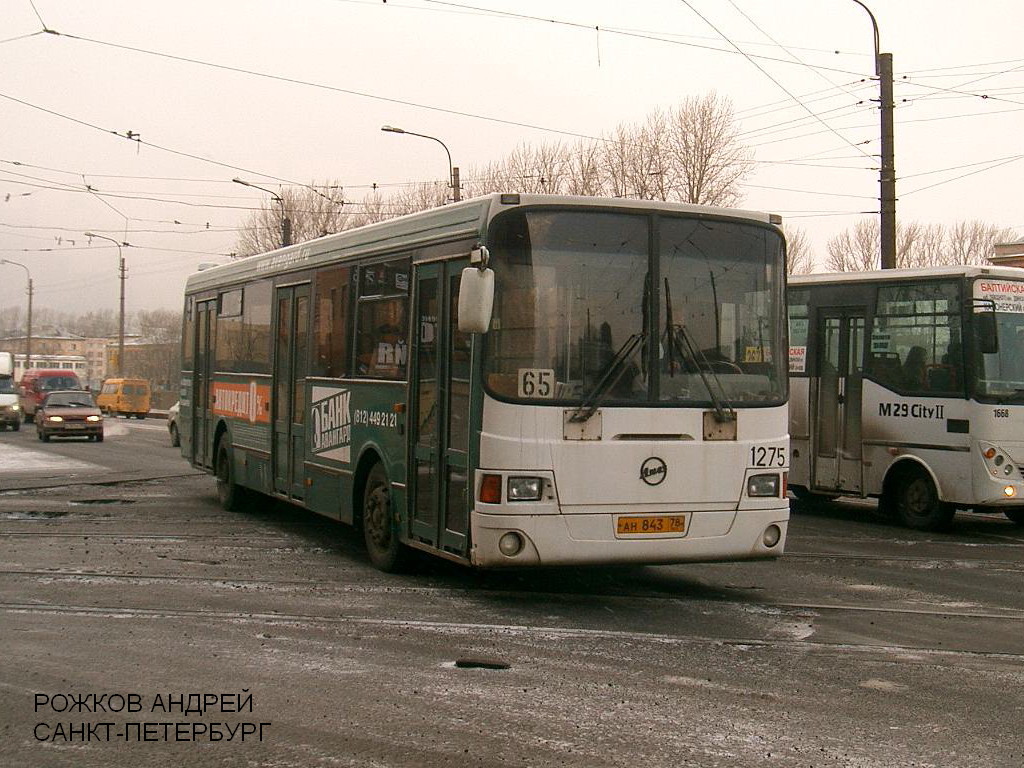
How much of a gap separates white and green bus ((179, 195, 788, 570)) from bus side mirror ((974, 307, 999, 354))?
199 inches

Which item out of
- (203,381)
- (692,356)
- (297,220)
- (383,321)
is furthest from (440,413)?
(297,220)

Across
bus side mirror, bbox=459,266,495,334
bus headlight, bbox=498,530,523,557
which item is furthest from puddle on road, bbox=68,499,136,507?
bus side mirror, bbox=459,266,495,334

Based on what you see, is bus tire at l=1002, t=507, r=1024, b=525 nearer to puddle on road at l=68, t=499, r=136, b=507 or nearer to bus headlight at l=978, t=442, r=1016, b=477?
bus headlight at l=978, t=442, r=1016, b=477

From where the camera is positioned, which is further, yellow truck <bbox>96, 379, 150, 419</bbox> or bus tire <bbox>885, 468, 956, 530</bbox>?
yellow truck <bbox>96, 379, 150, 419</bbox>

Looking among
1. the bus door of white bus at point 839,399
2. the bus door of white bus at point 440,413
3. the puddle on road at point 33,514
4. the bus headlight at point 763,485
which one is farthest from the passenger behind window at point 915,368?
the puddle on road at point 33,514

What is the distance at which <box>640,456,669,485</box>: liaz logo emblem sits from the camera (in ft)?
28.6

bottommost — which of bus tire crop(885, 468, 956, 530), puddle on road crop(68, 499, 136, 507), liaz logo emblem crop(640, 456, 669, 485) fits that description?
puddle on road crop(68, 499, 136, 507)

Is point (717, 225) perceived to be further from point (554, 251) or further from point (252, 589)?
point (252, 589)

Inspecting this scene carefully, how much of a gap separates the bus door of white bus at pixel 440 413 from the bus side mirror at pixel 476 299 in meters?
0.55

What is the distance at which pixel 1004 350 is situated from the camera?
1359 centimetres

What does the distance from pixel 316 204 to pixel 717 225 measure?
1987 inches

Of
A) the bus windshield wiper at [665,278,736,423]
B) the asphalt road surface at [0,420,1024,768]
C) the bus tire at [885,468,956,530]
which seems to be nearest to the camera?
the asphalt road surface at [0,420,1024,768]

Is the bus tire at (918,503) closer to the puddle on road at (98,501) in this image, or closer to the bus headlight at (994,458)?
the bus headlight at (994,458)

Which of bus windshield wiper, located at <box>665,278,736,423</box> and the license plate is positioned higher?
bus windshield wiper, located at <box>665,278,736,423</box>
